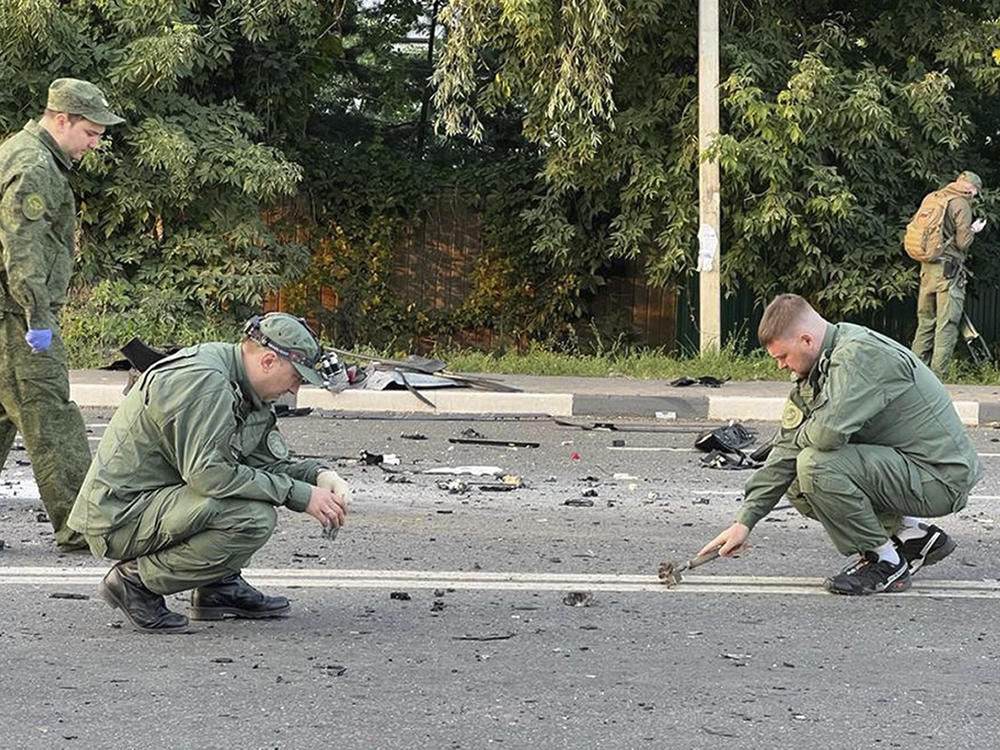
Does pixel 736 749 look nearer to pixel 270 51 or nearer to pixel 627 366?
pixel 627 366

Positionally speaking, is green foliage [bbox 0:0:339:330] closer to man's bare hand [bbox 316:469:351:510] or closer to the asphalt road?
the asphalt road

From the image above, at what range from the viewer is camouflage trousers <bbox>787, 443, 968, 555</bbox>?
5715 mm

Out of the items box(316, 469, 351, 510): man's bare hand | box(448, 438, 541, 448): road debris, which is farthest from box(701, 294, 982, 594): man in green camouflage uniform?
box(448, 438, 541, 448): road debris

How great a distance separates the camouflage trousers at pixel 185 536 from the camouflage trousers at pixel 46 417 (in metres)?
1.38

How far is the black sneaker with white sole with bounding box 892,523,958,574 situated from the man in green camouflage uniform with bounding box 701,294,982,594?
84 mm

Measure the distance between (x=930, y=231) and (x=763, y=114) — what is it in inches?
77.1

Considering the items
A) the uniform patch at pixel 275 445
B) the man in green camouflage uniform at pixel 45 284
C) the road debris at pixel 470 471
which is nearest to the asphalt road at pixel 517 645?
the man in green camouflage uniform at pixel 45 284

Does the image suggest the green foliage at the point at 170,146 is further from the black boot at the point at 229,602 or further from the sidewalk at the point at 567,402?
the black boot at the point at 229,602

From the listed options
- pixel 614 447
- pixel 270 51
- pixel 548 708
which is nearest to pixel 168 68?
pixel 270 51

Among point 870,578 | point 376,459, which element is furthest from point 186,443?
point 376,459

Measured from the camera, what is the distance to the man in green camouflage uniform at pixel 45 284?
20.3 feet

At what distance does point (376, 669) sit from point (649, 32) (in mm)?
12679

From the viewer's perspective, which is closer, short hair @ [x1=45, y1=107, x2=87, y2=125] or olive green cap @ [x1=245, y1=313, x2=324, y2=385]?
olive green cap @ [x1=245, y1=313, x2=324, y2=385]

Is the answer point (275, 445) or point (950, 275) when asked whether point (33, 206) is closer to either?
point (275, 445)
